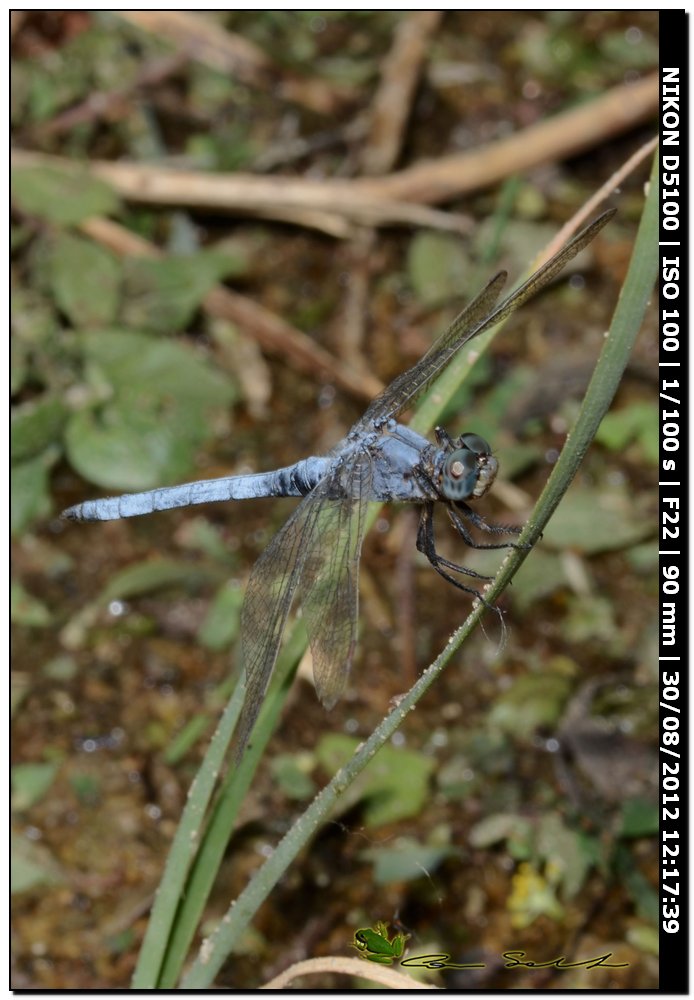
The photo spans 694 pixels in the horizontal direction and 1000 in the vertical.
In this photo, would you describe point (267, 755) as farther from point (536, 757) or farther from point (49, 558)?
point (49, 558)

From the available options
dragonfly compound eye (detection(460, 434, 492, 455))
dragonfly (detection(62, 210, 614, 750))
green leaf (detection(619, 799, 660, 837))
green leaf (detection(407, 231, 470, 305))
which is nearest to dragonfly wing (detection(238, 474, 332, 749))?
dragonfly (detection(62, 210, 614, 750))

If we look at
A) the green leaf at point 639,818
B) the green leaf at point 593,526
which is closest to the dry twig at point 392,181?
the green leaf at point 593,526

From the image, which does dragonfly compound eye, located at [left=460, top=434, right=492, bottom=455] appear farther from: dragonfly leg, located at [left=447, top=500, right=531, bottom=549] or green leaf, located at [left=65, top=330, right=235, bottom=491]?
green leaf, located at [left=65, top=330, right=235, bottom=491]

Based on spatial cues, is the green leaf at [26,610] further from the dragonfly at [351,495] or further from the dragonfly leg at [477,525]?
the dragonfly leg at [477,525]

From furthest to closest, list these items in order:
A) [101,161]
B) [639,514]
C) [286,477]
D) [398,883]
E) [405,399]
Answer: [101,161], [639,514], [398,883], [286,477], [405,399]

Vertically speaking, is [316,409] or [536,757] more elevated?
[316,409]

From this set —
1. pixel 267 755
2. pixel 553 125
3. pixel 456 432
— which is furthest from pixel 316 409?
pixel 553 125

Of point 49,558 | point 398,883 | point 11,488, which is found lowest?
point 398,883
